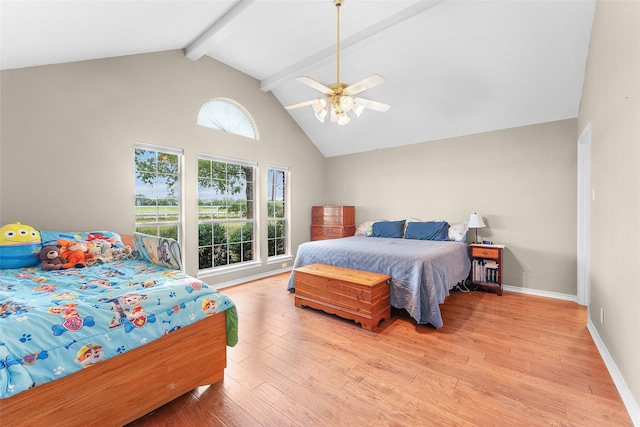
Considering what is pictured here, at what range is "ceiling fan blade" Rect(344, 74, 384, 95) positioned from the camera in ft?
7.50

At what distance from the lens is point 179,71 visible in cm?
364

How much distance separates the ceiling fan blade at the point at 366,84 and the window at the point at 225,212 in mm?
2511

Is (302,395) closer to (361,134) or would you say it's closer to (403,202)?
(403,202)

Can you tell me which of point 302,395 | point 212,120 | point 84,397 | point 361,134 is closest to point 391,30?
point 361,134

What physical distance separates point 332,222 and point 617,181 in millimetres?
3881

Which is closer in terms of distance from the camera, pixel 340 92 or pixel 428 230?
pixel 340 92

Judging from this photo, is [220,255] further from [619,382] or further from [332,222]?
[619,382]

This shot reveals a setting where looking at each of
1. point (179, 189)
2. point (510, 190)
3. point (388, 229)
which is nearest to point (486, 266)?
point (510, 190)

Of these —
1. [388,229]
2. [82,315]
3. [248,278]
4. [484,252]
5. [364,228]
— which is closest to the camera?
[82,315]

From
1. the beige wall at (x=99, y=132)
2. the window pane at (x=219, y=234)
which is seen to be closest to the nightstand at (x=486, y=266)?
the beige wall at (x=99, y=132)

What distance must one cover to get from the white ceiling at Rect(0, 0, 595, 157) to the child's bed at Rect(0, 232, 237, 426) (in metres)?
1.67

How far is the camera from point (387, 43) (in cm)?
331

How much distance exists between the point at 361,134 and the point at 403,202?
4.75 ft

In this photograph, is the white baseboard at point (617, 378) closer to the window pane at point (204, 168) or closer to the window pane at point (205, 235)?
the window pane at point (205, 235)
